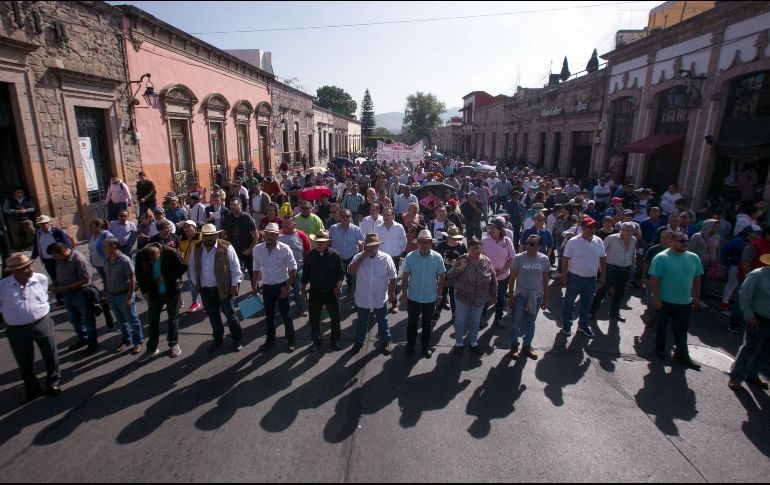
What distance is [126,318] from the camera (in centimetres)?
556

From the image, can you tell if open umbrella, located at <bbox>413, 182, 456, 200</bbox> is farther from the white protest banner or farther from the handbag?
the white protest banner

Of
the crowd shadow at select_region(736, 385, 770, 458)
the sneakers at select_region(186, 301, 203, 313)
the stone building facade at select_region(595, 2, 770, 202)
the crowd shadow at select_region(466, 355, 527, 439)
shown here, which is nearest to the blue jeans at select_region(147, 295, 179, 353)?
the sneakers at select_region(186, 301, 203, 313)

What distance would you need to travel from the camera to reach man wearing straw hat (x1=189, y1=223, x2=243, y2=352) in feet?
18.0

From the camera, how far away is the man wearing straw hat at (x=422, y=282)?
535cm

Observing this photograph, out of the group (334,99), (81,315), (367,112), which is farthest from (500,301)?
(367,112)

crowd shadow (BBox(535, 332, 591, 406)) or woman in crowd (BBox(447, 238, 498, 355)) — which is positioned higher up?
woman in crowd (BBox(447, 238, 498, 355))

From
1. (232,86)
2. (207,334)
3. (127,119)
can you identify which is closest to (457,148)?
(232,86)

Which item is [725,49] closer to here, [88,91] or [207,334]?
[207,334]

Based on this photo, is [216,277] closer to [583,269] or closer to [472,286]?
[472,286]

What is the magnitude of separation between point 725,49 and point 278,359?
577 inches

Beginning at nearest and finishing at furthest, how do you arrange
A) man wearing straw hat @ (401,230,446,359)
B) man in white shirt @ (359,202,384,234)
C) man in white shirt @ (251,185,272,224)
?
man wearing straw hat @ (401,230,446,359), man in white shirt @ (359,202,384,234), man in white shirt @ (251,185,272,224)

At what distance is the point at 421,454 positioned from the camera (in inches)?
146

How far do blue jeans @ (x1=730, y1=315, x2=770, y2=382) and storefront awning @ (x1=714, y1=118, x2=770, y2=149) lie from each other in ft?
25.8

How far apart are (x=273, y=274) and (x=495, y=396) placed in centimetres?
332
